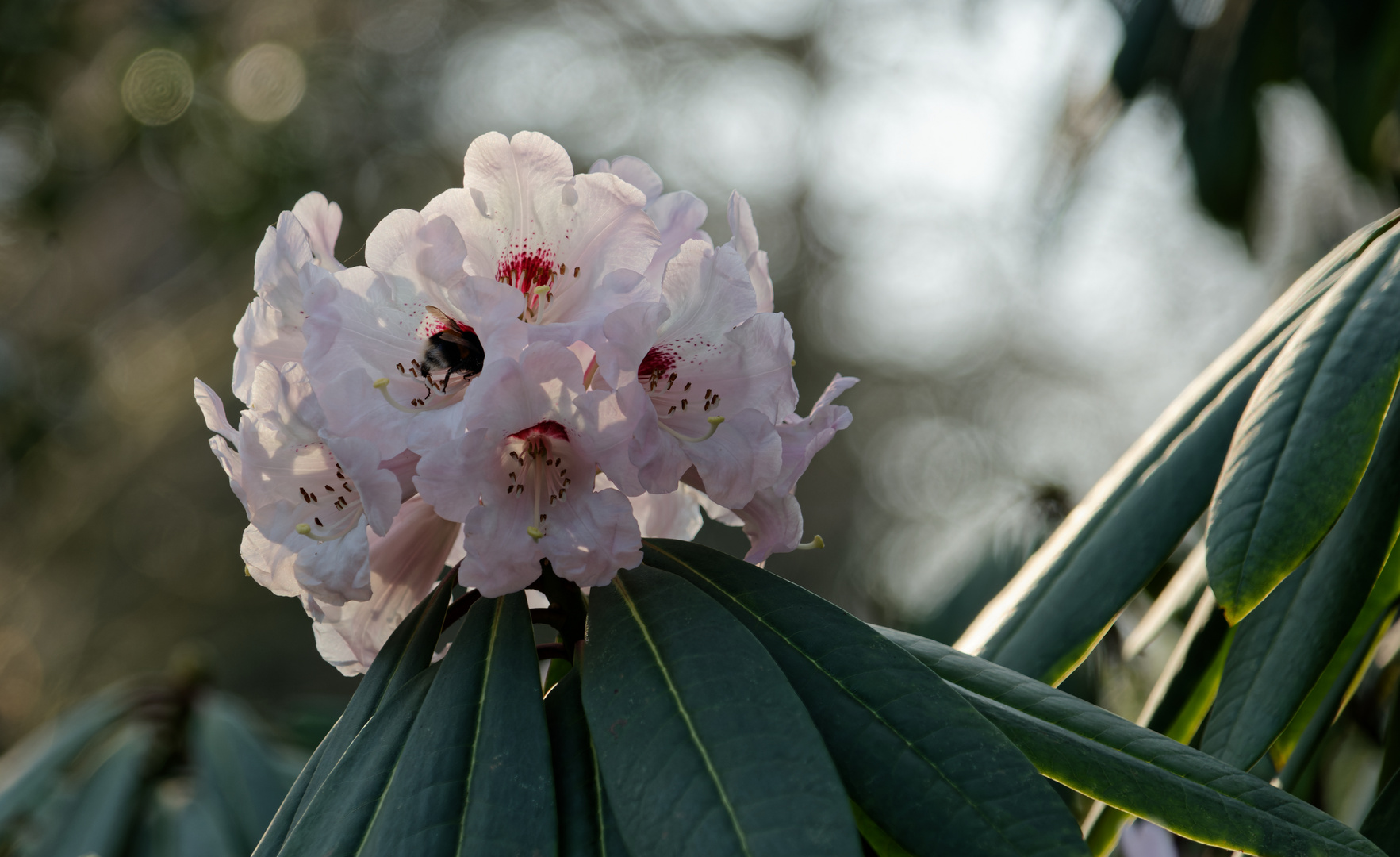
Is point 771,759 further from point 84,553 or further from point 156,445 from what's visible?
point 84,553

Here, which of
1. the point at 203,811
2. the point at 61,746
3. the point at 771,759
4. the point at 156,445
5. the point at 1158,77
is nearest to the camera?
the point at 771,759

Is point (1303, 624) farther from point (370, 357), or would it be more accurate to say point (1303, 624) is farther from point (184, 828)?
point (184, 828)

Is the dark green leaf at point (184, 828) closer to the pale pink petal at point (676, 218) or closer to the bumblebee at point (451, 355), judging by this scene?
the bumblebee at point (451, 355)

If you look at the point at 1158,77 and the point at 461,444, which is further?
A: the point at 1158,77

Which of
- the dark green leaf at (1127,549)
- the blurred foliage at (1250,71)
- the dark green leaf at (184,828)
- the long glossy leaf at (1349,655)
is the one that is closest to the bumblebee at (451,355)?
the dark green leaf at (1127,549)

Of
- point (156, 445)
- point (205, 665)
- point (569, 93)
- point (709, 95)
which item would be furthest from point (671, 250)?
point (709, 95)

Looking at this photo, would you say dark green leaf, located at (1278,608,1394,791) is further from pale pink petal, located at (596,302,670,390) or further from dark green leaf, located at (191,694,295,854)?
dark green leaf, located at (191,694,295,854)

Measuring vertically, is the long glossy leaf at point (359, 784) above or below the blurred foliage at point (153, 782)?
above
